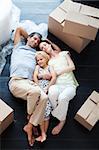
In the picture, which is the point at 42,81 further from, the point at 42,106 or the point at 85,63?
the point at 85,63

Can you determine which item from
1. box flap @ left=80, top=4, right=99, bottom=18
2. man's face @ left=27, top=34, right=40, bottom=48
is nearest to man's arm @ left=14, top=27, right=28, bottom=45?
man's face @ left=27, top=34, right=40, bottom=48

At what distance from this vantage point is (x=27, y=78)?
2.16m

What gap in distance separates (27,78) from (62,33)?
682 mm

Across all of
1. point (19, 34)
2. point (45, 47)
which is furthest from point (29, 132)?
point (19, 34)

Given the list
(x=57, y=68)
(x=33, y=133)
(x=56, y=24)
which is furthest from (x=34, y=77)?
(x=56, y=24)

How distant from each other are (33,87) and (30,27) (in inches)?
31.9

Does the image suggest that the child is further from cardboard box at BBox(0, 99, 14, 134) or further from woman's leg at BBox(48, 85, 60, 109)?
cardboard box at BBox(0, 99, 14, 134)

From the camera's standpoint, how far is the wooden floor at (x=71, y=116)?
2.00 meters

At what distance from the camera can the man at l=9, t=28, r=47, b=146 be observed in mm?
2004

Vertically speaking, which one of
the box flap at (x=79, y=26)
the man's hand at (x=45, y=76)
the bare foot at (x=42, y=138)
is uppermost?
the box flap at (x=79, y=26)

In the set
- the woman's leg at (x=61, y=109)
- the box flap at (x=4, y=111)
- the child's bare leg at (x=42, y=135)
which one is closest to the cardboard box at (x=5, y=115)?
the box flap at (x=4, y=111)

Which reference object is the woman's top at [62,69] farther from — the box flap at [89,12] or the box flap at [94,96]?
the box flap at [89,12]

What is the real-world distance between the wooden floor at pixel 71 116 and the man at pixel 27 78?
3.4 inches

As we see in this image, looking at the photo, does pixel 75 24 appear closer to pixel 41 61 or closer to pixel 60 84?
pixel 41 61
